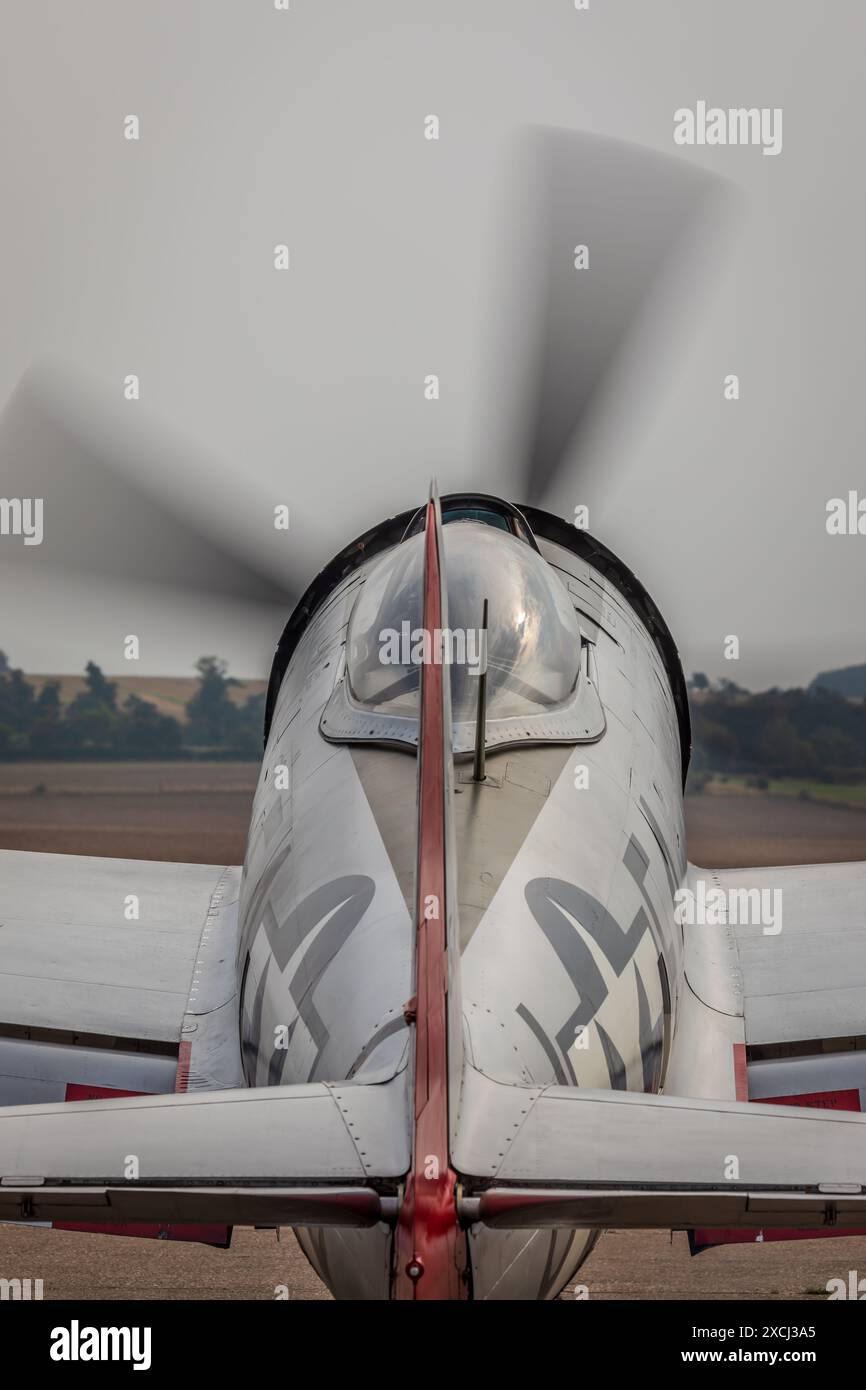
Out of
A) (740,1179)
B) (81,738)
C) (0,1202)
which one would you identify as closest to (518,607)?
(740,1179)

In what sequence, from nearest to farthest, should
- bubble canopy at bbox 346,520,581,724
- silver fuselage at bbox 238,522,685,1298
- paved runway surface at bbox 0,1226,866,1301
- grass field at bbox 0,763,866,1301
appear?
silver fuselage at bbox 238,522,685,1298 → bubble canopy at bbox 346,520,581,724 → paved runway surface at bbox 0,1226,866,1301 → grass field at bbox 0,763,866,1301

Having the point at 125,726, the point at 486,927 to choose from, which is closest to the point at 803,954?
the point at 486,927

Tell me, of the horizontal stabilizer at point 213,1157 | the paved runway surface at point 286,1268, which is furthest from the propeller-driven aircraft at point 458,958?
the paved runway surface at point 286,1268

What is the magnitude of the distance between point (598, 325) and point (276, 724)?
4254 millimetres

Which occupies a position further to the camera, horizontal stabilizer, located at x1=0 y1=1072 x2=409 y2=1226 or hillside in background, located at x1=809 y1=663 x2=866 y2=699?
hillside in background, located at x1=809 y1=663 x2=866 y2=699

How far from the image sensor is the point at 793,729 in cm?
2975

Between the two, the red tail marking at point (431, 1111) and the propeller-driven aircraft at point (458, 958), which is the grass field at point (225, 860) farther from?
the red tail marking at point (431, 1111)

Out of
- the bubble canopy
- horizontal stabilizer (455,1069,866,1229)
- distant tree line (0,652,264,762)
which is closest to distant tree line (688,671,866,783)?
distant tree line (0,652,264,762)

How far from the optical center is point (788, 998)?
20.3ft

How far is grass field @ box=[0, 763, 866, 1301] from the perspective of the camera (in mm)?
6609

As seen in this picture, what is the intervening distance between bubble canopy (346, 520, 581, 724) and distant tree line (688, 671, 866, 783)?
19574 mm

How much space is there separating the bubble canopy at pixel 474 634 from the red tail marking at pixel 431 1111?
5.56 ft

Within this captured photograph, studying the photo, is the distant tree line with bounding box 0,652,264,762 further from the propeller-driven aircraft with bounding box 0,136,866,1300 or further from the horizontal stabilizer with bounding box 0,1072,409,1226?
the horizontal stabilizer with bounding box 0,1072,409,1226

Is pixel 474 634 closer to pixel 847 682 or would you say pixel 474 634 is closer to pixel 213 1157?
pixel 213 1157
